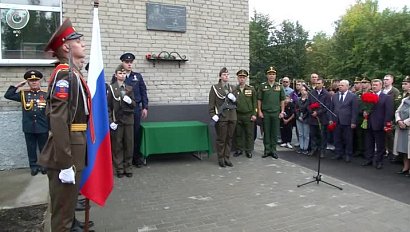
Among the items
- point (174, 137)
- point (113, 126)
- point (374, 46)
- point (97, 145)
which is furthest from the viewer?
point (374, 46)

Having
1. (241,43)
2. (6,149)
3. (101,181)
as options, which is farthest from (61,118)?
(241,43)

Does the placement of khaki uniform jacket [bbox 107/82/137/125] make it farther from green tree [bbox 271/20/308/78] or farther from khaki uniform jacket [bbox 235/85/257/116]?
green tree [bbox 271/20/308/78]

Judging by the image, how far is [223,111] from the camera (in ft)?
22.8

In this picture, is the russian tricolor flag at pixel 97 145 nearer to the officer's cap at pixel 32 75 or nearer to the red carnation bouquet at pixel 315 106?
the officer's cap at pixel 32 75

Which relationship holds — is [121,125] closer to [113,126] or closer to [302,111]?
[113,126]

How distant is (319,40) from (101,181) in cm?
4641

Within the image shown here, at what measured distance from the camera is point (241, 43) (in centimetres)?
826

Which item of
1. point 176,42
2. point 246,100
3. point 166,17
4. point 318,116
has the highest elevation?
point 166,17

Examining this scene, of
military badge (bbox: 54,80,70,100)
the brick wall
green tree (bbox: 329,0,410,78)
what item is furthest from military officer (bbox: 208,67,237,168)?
green tree (bbox: 329,0,410,78)

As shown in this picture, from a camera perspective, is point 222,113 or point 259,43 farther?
point 259,43

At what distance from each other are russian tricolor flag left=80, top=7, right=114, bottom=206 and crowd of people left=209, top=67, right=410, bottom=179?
3676mm

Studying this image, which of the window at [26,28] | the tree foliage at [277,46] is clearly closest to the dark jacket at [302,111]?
the window at [26,28]

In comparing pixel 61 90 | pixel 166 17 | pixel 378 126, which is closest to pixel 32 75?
pixel 166 17

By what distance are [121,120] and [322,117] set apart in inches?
171
